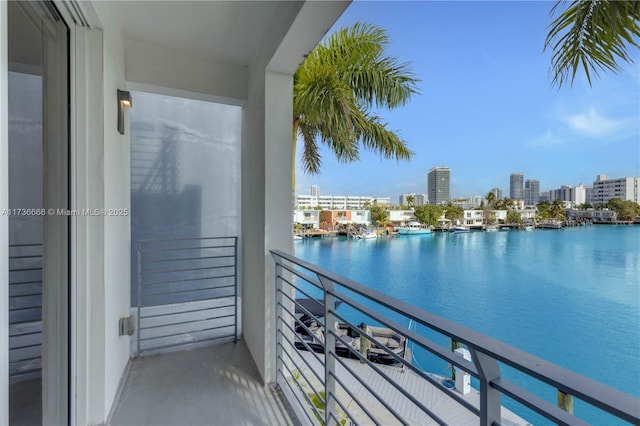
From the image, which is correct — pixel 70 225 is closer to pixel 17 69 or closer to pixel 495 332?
pixel 17 69

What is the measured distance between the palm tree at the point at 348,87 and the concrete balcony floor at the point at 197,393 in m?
2.40

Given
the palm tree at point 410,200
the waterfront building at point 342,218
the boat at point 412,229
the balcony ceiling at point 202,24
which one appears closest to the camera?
the balcony ceiling at point 202,24

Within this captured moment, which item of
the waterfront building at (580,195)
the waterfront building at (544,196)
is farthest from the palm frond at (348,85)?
the waterfront building at (544,196)

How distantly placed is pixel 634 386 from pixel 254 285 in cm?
1314

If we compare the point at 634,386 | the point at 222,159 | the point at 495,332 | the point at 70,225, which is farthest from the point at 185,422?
the point at 634,386

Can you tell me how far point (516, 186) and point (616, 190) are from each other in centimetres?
627

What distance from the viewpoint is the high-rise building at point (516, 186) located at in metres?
9.98

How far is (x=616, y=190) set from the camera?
4.70 m

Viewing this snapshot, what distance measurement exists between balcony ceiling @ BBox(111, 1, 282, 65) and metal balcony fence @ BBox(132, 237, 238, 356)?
157 cm

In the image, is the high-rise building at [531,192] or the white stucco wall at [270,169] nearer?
the white stucco wall at [270,169]

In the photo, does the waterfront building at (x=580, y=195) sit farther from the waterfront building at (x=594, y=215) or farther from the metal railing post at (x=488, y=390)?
the metal railing post at (x=488, y=390)

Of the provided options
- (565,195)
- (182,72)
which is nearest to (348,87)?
(182,72)

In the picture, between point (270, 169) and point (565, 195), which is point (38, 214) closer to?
point (270, 169)

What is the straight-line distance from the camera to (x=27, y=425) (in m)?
1.08
